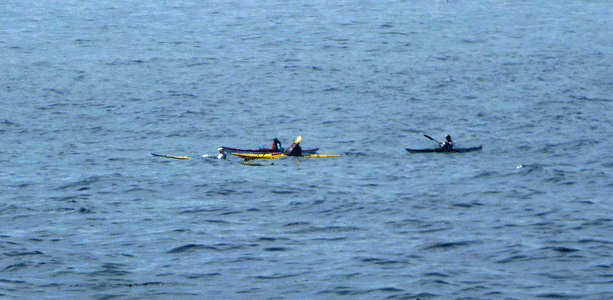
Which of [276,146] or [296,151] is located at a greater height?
[276,146]

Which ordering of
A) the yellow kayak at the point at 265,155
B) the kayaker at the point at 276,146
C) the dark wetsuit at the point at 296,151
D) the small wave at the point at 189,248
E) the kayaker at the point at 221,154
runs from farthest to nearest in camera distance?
the kayaker at the point at 276,146
the dark wetsuit at the point at 296,151
the yellow kayak at the point at 265,155
the kayaker at the point at 221,154
the small wave at the point at 189,248

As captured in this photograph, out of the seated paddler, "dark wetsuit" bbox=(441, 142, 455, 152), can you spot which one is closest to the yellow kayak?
the seated paddler

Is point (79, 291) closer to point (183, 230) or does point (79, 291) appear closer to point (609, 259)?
point (183, 230)

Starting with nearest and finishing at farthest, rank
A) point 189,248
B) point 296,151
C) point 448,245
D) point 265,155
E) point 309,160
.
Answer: point 448,245
point 189,248
point 309,160
point 265,155
point 296,151

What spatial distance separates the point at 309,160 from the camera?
45.9 m

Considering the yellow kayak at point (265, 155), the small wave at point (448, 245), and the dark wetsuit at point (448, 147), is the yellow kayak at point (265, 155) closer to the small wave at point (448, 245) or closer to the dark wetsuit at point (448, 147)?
the dark wetsuit at point (448, 147)

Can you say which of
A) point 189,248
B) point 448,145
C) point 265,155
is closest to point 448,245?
point 189,248

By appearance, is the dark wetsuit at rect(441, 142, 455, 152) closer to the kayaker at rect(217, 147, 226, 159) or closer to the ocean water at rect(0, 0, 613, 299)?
the ocean water at rect(0, 0, 613, 299)

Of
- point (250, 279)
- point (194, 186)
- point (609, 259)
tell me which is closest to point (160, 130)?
point (194, 186)

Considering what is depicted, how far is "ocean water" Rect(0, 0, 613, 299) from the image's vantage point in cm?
2750

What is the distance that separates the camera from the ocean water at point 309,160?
27.5m

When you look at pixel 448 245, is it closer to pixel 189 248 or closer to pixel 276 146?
pixel 189 248

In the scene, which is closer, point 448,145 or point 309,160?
point 309,160

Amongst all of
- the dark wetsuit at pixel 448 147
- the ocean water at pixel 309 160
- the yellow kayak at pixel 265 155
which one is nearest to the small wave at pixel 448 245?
the ocean water at pixel 309 160
